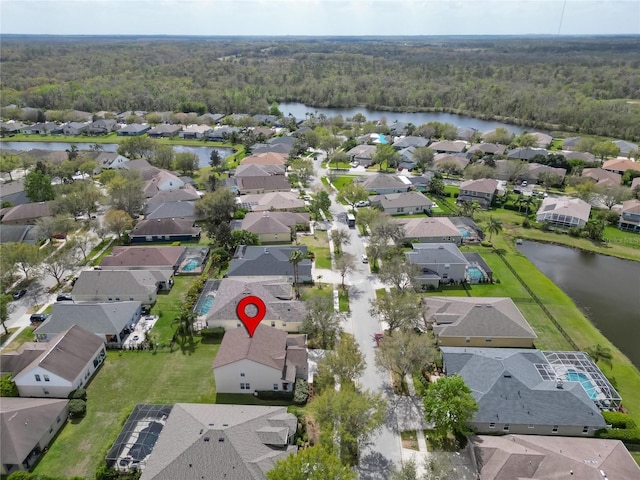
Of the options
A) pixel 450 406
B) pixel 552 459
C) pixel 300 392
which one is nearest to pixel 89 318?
pixel 300 392

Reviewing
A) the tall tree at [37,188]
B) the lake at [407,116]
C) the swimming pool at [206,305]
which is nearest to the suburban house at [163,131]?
the lake at [407,116]

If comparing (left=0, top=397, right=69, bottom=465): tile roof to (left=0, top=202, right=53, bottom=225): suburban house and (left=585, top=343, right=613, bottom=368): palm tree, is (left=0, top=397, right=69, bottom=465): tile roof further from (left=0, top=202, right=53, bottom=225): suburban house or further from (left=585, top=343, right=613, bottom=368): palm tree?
(left=585, top=343, right=613, bottom=368): palm tree

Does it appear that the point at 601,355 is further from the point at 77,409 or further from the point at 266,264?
the point at 77,409

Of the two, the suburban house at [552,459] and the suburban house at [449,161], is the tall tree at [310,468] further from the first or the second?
the suburban house at [449,161]

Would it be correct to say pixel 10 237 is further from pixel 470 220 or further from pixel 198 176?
pixel 470 220

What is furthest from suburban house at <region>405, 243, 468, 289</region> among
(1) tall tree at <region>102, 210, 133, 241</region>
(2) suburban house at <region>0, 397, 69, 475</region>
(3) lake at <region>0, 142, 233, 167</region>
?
(3) lake at <region>0, 142, 233, 167</region>

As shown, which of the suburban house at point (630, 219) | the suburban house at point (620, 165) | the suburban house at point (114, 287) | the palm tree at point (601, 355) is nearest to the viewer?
the palm tree at point (601, 355)
